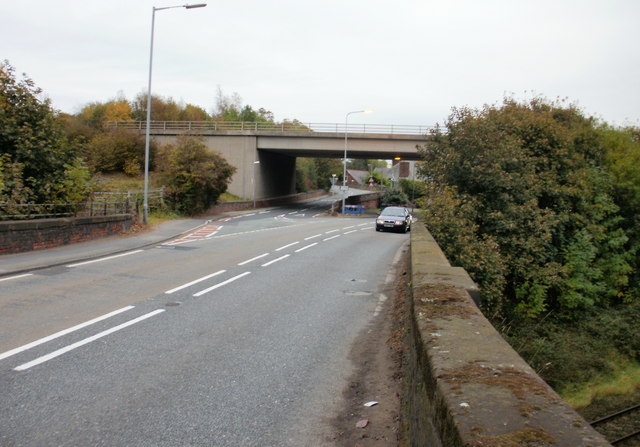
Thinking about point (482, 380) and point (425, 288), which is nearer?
point (482, 380)

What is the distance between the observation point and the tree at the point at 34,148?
656 inches

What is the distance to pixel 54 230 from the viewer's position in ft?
51.2

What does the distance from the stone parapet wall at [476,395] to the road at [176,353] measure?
50.2 inches

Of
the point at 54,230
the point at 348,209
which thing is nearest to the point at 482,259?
Result: the point at 54,230

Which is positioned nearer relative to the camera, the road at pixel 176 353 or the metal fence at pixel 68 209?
the road at pixel 176 353

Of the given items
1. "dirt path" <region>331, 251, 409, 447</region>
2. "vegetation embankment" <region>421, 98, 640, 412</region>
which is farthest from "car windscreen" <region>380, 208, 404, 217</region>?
"dirt path" <region>331, 251, 409, 447</region>

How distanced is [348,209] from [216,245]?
33.1 metres

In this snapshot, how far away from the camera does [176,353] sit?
593cm

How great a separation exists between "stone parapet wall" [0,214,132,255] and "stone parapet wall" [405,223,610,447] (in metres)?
13.4

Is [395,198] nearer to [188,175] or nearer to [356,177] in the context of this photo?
[188,175]

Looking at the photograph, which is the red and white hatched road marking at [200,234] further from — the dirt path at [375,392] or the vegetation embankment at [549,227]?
the dirt path at [375,392]

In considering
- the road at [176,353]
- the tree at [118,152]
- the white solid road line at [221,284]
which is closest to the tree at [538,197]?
the white solid road line at [221,284]

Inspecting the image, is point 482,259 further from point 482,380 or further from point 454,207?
point 482,380

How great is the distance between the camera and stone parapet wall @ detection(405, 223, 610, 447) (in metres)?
2.07
